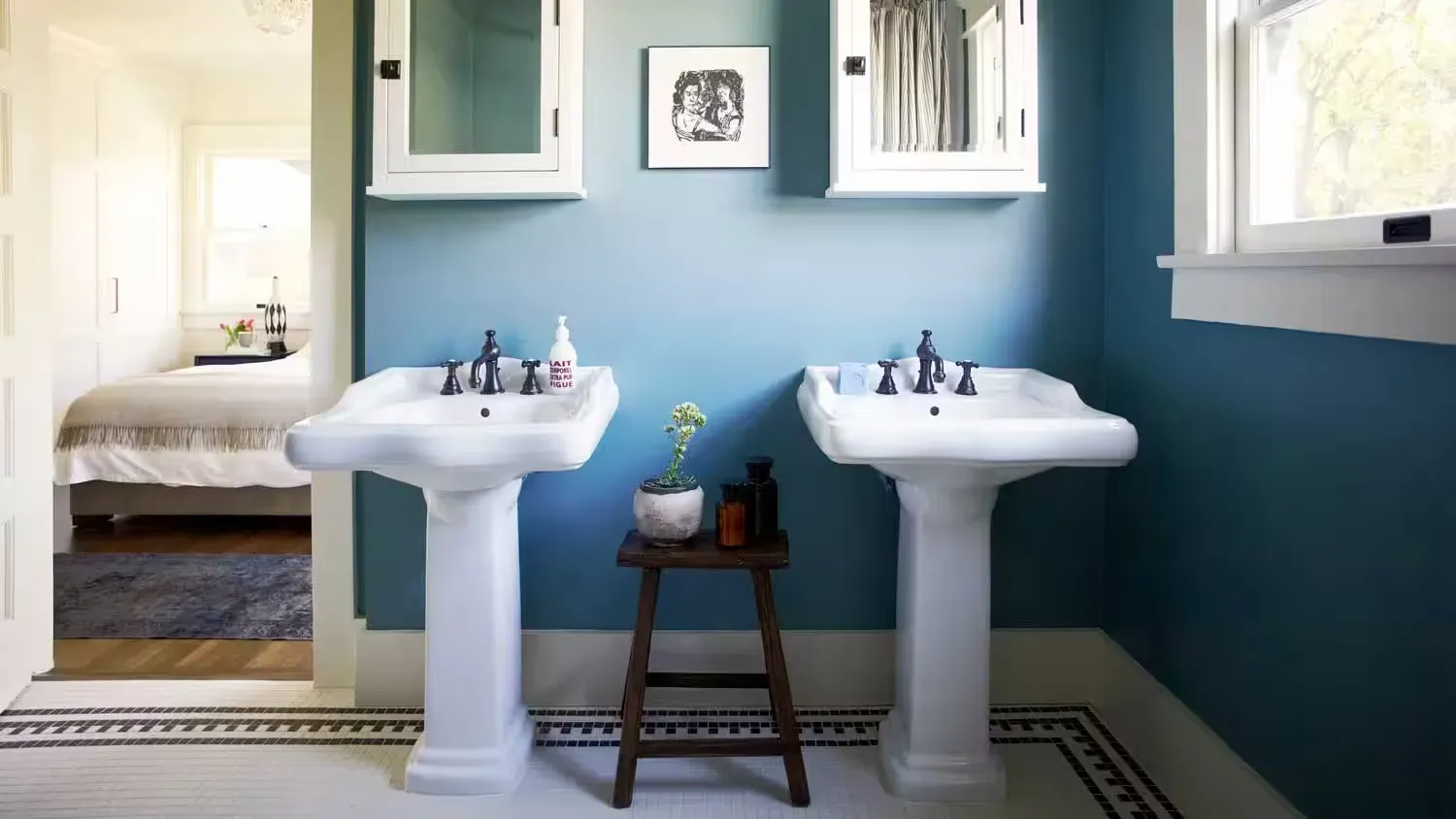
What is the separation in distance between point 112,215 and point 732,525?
5.27 metres

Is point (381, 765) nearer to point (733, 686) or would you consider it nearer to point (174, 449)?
point (733, 686)

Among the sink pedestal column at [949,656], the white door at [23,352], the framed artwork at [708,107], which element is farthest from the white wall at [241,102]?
the sink pedestal column at [949,656]

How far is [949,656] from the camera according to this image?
2.06 metres

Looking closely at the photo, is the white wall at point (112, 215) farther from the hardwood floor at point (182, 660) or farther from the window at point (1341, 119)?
the window at point (1341, 119)

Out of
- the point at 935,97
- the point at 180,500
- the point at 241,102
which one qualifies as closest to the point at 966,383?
the point at 935,97

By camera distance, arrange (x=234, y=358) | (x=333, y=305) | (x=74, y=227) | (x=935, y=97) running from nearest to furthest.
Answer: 1. (x=935, y=97)
2. (x=333, y=305)
3. (x=74, y=227)
4. (x=234, y=358)

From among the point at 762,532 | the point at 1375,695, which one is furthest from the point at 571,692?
the point at 1375,695

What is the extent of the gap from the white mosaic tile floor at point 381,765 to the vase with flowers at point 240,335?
4.16m

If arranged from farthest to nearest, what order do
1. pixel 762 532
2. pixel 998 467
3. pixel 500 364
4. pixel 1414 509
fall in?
pixel 500 364 < pixel 762 532 < pixel 998 467 < pixel 1414 509

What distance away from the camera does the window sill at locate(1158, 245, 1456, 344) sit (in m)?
1.32

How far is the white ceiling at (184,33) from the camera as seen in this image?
4898 millimetres

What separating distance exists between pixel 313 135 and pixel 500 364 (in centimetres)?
76

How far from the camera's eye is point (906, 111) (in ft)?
7.46

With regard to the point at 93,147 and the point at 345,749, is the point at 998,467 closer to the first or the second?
the point at 345,749
